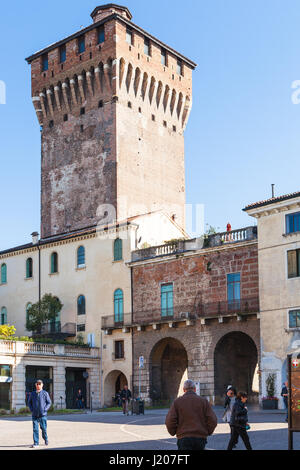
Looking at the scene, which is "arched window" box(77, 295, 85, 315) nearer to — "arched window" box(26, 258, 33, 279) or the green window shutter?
"arched window" box(26, 258, 33, 279)

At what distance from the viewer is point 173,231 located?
181 feet

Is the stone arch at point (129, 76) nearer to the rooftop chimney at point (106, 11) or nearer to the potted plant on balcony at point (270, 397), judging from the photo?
the rooftop chimney at point (106, 11)

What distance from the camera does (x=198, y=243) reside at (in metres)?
46.2

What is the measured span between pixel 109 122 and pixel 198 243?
1719 cm

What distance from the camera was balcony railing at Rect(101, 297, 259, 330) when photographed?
139ft

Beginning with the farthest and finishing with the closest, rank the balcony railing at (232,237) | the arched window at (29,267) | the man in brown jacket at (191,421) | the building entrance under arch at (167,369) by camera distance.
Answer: the arched window at (29,267), the building entrance under arch at (167,369), the balcony railing at (232,237), the man in brown jacket at (191,421)

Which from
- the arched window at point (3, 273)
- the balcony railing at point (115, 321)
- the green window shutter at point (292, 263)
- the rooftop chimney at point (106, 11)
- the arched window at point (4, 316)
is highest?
the rooftop chimney at point (106, 11)

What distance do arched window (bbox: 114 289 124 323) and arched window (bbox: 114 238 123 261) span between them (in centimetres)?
227

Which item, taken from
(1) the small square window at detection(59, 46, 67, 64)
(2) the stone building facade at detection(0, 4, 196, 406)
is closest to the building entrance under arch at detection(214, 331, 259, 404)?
(2) the stone building facade at detection(0, 4, 196, 406)

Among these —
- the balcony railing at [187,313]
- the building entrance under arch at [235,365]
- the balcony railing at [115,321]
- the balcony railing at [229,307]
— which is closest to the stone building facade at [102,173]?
the balcony railing at [115,321]

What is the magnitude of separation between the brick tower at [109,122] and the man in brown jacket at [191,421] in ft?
150

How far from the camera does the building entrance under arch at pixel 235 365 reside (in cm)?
4387
